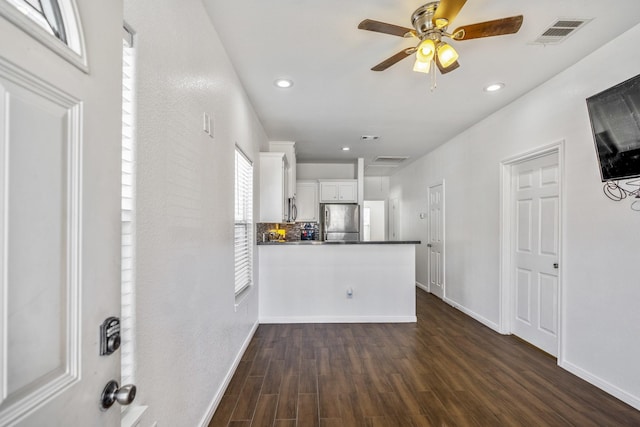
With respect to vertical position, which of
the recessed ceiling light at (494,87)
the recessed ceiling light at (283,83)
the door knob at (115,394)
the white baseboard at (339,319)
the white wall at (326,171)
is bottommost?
the white baseboard at (339,319)

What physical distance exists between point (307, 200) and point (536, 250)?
4.11 meters

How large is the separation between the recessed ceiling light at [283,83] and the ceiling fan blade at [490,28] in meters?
1.56

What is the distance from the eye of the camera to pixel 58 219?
56cm

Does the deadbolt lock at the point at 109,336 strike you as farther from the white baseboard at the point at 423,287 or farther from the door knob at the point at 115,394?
the white baseboard at the point at 423,287

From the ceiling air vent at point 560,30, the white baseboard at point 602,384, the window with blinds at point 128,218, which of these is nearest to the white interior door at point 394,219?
the white baseboard at point 602,384

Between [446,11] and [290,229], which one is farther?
[290,229]

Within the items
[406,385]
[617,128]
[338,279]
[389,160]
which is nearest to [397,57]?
[617,128]

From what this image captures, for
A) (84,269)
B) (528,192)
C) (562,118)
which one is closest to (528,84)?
(562,118)

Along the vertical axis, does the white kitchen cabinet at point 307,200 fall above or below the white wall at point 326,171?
below

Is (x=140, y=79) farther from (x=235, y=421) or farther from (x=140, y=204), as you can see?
(x=235, y=421)

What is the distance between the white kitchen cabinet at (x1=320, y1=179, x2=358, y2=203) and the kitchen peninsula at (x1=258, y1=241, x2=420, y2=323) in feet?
7.50

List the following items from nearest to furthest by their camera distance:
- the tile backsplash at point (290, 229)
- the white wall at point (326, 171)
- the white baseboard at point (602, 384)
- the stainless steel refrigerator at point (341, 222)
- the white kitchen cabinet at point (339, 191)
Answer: the white baseboard at point (602, 384)
the tile backsplash at point (290, 229)
the stainless steel refrigerator at point (341, 222)
the white kitchen cabinet at point (339, 191)
the white wall at point (326, 171)

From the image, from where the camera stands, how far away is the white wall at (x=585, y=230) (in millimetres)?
2189

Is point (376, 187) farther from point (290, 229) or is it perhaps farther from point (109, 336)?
point (109, 336)
